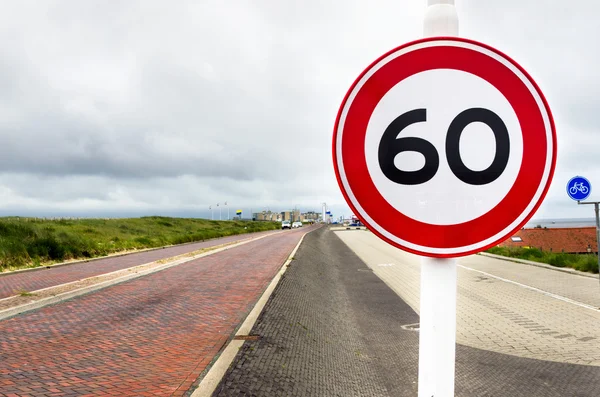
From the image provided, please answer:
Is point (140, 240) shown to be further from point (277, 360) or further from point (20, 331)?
point (277, 360)

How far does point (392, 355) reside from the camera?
23.5 feet

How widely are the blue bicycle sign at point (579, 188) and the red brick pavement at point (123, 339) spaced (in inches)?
397

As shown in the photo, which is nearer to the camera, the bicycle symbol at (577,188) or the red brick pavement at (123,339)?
the red brick pavement at (123,339)

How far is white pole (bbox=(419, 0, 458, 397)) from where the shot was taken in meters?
1.41

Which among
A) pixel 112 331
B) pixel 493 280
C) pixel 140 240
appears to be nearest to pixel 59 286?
pixel 112 331

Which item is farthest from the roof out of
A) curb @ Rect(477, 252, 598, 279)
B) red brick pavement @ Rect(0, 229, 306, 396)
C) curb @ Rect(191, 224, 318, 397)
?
curb @ Rect(191, 224, 318, 397)

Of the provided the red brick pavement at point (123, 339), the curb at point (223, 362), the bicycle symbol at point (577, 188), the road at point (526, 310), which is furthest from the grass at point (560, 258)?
the curb at point (223, 362)

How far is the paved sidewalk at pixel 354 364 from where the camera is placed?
5.35 metres

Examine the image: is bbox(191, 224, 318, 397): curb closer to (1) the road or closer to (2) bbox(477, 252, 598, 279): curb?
(1) the road

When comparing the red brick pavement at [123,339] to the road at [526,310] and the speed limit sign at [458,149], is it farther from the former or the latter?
the road at [526,310]

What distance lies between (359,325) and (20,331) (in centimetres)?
652

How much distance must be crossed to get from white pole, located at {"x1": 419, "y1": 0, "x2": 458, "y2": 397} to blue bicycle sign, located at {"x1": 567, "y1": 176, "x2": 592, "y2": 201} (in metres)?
Answer: 14.4

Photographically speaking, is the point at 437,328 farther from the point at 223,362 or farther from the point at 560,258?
the point at 560,258

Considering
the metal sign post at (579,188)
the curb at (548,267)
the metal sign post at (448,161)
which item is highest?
the metal sign post at (579,188)
